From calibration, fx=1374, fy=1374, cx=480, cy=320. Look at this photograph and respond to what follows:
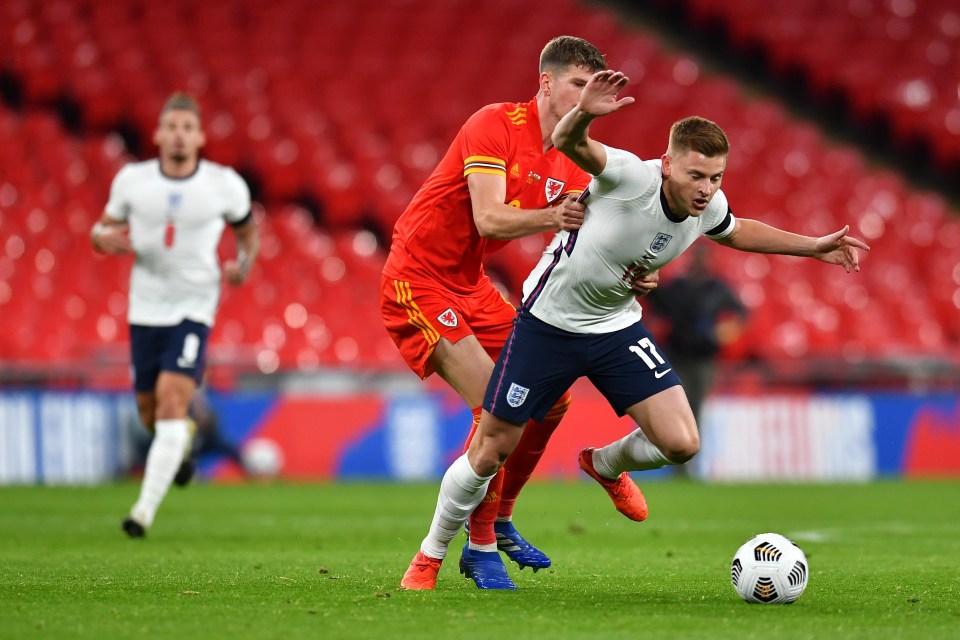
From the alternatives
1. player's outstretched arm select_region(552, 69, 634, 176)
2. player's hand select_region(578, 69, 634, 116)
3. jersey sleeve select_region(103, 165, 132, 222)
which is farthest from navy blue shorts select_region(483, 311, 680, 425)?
jersey sleeve select_region(103, 165, 132, 222)

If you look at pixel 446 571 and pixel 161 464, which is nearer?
pixel 446 571

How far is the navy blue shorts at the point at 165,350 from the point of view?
8.62 m

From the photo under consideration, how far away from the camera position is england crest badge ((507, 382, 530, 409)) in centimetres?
557

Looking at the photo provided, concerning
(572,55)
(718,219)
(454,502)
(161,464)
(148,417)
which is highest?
(572,55)

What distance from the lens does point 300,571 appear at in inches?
249

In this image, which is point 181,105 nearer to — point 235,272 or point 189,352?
point 235,272

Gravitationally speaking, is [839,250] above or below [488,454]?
above

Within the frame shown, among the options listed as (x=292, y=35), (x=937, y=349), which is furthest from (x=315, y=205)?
(x=937, y=349)

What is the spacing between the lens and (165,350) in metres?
8.69

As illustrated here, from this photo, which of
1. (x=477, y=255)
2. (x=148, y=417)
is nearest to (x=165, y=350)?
(x=148, y=417)

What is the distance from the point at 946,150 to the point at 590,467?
1549 centimetres

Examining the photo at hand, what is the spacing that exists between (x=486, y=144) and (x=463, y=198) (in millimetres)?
363

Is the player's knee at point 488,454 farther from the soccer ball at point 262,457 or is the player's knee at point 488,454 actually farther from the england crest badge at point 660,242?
the soccer ball at point 262,457

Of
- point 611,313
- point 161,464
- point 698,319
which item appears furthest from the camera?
point 698,319
